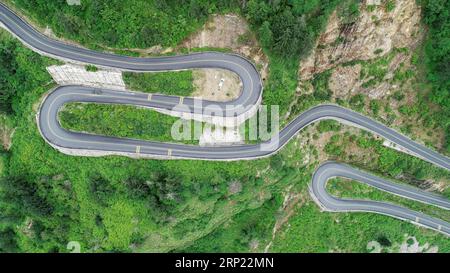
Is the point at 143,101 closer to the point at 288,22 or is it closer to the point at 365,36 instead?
the point at 288,22

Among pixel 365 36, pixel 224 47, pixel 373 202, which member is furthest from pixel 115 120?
pixel 373 202

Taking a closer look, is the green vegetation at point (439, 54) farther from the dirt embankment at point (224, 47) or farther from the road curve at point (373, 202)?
the dirt embankment at point (224, 47)

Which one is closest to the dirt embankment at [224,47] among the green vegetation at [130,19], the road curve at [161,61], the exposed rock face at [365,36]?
the road curve at [161,61]

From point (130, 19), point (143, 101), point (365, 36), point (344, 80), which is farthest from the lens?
point (344, 80)

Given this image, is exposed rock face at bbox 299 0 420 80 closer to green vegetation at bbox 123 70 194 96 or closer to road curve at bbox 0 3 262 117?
road curve at bbox 0 3 262 117

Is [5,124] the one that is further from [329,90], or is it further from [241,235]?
[329,90]

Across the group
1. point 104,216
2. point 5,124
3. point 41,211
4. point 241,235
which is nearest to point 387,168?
point 241,235
